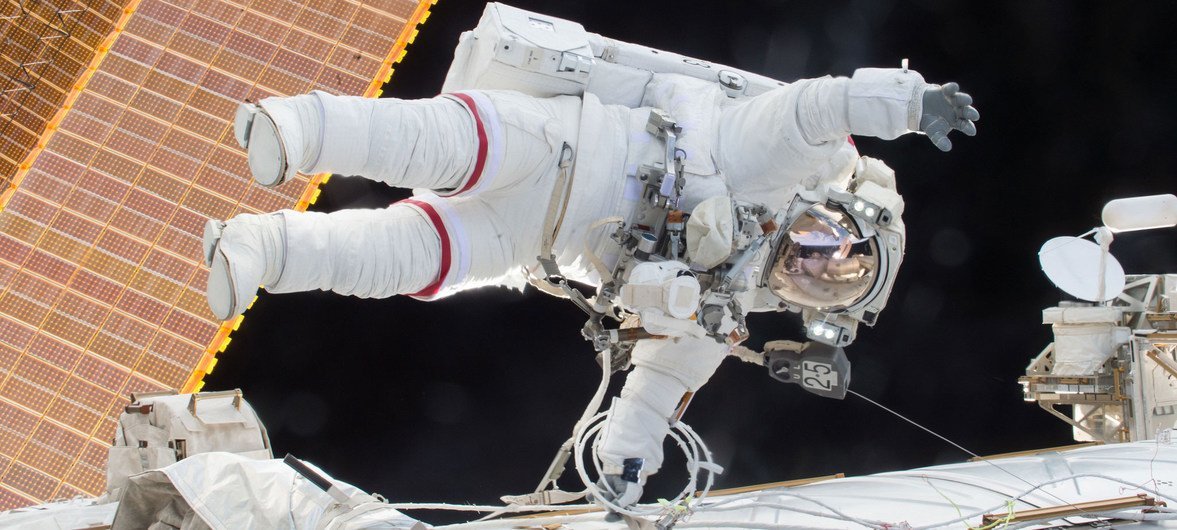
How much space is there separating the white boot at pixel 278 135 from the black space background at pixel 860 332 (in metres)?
2.39

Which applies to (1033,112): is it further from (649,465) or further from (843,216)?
(649,465)

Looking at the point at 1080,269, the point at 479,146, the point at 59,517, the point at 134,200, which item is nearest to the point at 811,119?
the point at 479,146

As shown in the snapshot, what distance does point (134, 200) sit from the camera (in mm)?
4555

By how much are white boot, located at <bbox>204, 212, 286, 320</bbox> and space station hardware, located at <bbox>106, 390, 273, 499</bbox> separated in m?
0.45

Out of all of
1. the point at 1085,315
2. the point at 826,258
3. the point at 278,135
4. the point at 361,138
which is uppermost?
the point at 1085,315

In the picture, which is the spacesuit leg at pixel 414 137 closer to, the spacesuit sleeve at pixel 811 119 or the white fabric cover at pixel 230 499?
the spacesuit sleeve at pixel 811 119

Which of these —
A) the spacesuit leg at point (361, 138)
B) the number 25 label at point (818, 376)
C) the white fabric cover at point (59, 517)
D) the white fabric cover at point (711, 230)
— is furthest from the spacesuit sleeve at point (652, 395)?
the white fabric cover at point (59, 517)

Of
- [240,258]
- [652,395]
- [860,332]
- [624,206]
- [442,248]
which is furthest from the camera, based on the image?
[860,332]

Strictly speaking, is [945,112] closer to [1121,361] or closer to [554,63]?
[554,63]

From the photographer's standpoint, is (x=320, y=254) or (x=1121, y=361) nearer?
(x=320, y=254)

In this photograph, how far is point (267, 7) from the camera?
16.0 ft

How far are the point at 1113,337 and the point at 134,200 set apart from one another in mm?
3770

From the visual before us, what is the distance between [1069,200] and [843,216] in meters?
2.25

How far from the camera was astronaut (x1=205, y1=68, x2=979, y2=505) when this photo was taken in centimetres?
259
